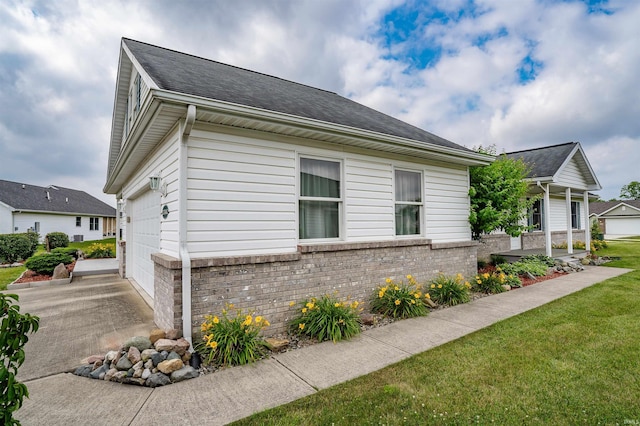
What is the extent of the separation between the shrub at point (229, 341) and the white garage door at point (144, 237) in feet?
8.82

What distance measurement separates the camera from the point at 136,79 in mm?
7621

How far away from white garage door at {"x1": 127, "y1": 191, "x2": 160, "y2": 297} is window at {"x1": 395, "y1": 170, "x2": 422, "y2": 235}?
16.8ft

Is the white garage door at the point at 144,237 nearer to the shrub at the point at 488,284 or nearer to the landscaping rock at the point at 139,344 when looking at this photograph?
the landscaping rock at the point at 139,344

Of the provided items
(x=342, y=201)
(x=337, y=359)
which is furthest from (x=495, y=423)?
(x=342, y=201)

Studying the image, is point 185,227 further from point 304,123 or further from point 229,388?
point 304,123

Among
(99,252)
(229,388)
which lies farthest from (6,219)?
(229,388)

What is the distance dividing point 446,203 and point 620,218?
4897cm

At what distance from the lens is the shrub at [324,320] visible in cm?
479

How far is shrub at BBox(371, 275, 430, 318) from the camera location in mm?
5855

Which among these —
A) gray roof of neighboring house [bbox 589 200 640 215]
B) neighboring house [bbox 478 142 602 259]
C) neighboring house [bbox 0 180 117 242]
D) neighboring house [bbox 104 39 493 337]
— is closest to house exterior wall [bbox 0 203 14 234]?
neighboring house [bbox 0 180 117 242]

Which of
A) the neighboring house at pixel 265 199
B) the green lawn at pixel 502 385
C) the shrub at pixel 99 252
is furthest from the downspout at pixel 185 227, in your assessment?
the shrub at pixel 99 252

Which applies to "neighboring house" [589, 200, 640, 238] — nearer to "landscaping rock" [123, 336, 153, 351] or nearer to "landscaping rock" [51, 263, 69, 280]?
"landscaping rock" [123, 336, 153, 351]

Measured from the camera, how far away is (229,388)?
11.0ft

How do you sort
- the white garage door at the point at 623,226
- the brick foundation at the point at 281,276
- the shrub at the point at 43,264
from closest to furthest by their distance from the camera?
the brick foundation at the point at 281,276, the shrub at the point at 43,264, the white garage door at the point at 623,226
